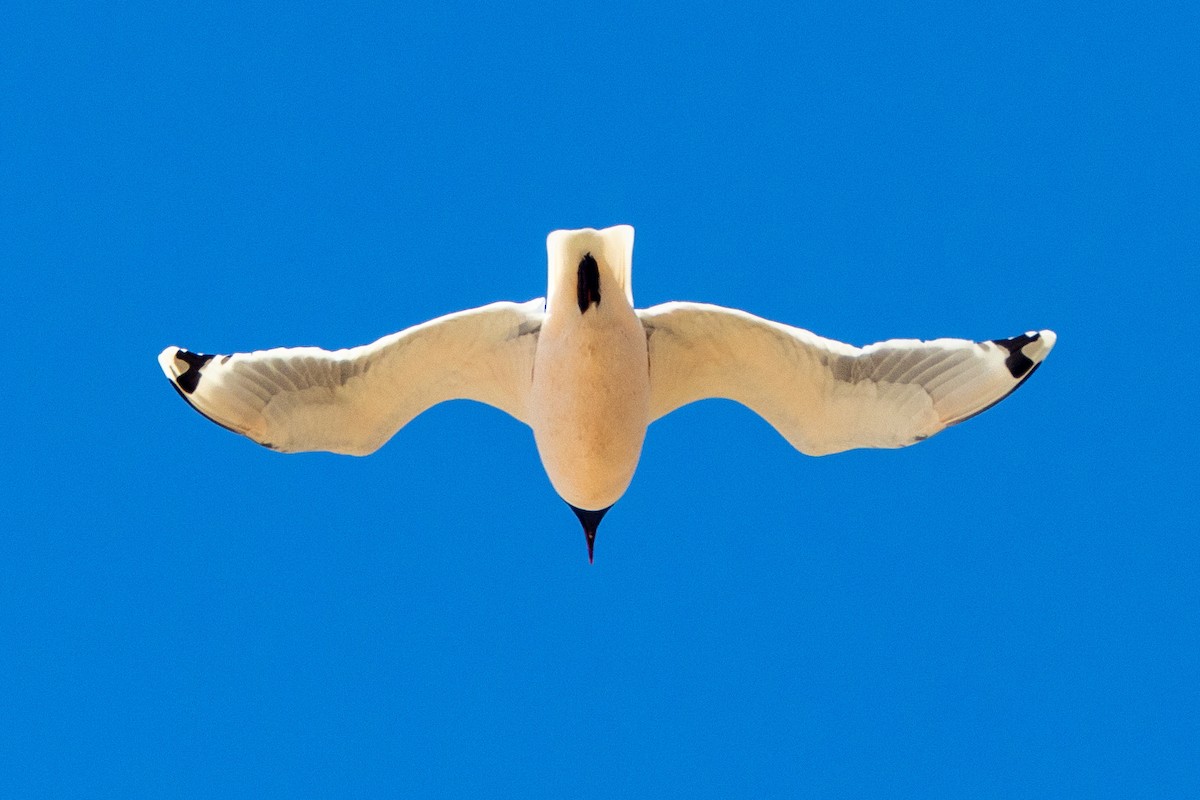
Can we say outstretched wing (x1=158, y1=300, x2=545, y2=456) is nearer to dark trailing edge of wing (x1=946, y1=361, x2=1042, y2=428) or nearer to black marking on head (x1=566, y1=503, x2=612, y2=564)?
black marking on head (x1=566, y1=503, x2=612, y2=564)

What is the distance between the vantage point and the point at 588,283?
3.30 m

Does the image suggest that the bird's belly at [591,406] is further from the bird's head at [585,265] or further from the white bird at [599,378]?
the bird's head at [585,265]

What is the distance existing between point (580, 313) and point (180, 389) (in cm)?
159

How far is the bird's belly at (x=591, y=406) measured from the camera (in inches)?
135

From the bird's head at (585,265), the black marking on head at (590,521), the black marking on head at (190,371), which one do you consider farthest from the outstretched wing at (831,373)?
the black marking on head at (190,371)

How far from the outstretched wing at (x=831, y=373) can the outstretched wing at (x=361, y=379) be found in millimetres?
573

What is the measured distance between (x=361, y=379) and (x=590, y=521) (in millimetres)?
1138

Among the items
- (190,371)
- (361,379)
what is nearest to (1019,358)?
(361,379)

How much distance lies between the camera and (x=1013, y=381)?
3.54 m

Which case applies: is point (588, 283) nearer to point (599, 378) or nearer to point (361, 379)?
point (599, 378)

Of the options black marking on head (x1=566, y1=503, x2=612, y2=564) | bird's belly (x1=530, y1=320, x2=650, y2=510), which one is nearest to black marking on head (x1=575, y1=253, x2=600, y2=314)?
bird's belly (x1=530, y1=320, x2=650, y2=510)

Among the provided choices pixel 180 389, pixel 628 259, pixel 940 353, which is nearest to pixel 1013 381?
pixel 940 353

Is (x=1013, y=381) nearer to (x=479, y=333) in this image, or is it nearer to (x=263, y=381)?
(x=479, y=333)

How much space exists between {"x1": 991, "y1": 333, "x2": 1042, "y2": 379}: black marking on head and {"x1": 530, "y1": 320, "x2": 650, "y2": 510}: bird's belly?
136 cm
